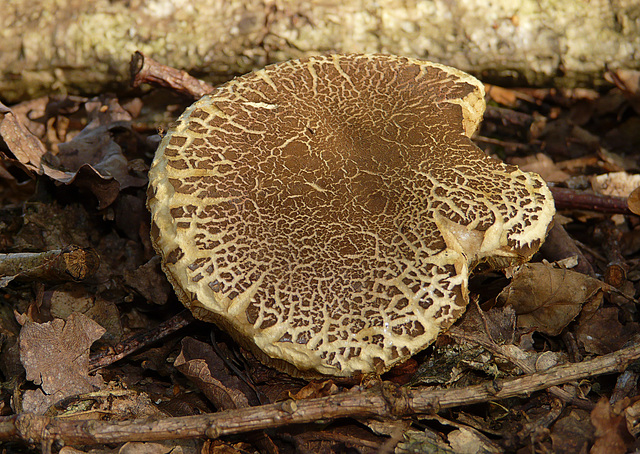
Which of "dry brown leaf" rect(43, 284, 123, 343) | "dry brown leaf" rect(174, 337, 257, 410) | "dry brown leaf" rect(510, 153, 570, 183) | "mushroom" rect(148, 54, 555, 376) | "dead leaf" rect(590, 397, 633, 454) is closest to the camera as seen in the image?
"dead leaf" rect(590, 397, 633, 454)

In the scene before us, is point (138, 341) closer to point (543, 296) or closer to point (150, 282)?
point (150, 282)

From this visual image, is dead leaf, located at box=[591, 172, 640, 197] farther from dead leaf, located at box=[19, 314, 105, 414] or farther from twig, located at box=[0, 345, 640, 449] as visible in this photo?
dead leaf, located at box=[19, 314, 105, 414]

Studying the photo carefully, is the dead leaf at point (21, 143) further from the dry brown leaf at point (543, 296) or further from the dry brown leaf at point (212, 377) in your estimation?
the dry brown leaf at point (543, 296)

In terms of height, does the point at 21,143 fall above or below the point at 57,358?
above

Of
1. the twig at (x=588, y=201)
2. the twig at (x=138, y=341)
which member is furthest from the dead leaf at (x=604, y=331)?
the twig at (x=138, y=341)

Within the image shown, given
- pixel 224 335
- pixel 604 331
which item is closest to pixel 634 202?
pixel 604 331

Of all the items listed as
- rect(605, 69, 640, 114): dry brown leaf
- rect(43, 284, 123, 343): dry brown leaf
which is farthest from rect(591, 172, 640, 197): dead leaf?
rect(43, 284, 123, 343): dry brown leaf
